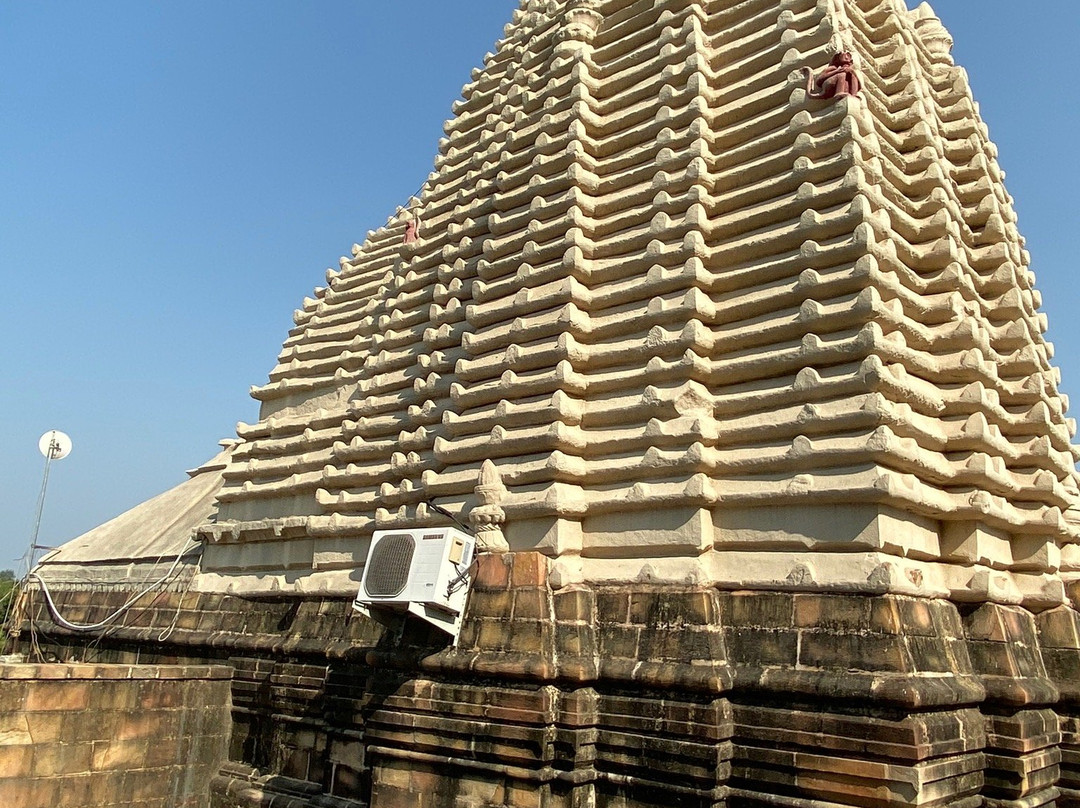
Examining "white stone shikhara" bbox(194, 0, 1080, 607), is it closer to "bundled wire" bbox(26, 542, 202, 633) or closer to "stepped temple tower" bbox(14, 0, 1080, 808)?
"stepped temple tower" bbox(14, 0, 1080, 808)

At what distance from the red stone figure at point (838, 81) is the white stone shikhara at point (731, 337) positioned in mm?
110

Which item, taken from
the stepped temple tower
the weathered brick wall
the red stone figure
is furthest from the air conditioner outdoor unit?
the red stone figure

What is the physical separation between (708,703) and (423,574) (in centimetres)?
294

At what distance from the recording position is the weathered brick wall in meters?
10.2

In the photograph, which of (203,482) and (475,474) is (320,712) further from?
(203,482)

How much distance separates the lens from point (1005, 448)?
8664 mm

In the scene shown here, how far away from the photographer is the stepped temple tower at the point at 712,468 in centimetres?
704

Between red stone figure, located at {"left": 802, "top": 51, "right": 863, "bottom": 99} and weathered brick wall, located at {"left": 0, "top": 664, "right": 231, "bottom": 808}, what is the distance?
11.0 meters

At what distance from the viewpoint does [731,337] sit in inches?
333

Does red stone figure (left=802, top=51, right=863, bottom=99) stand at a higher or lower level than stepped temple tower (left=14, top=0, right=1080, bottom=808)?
higher

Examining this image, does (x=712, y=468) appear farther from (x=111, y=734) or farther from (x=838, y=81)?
(x=111, y=734)

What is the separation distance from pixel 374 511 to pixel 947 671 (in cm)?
734

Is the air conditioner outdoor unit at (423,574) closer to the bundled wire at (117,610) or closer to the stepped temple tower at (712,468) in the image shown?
the stepped temple tower at (712,468)

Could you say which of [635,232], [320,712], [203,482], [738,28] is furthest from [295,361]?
[738,28]
